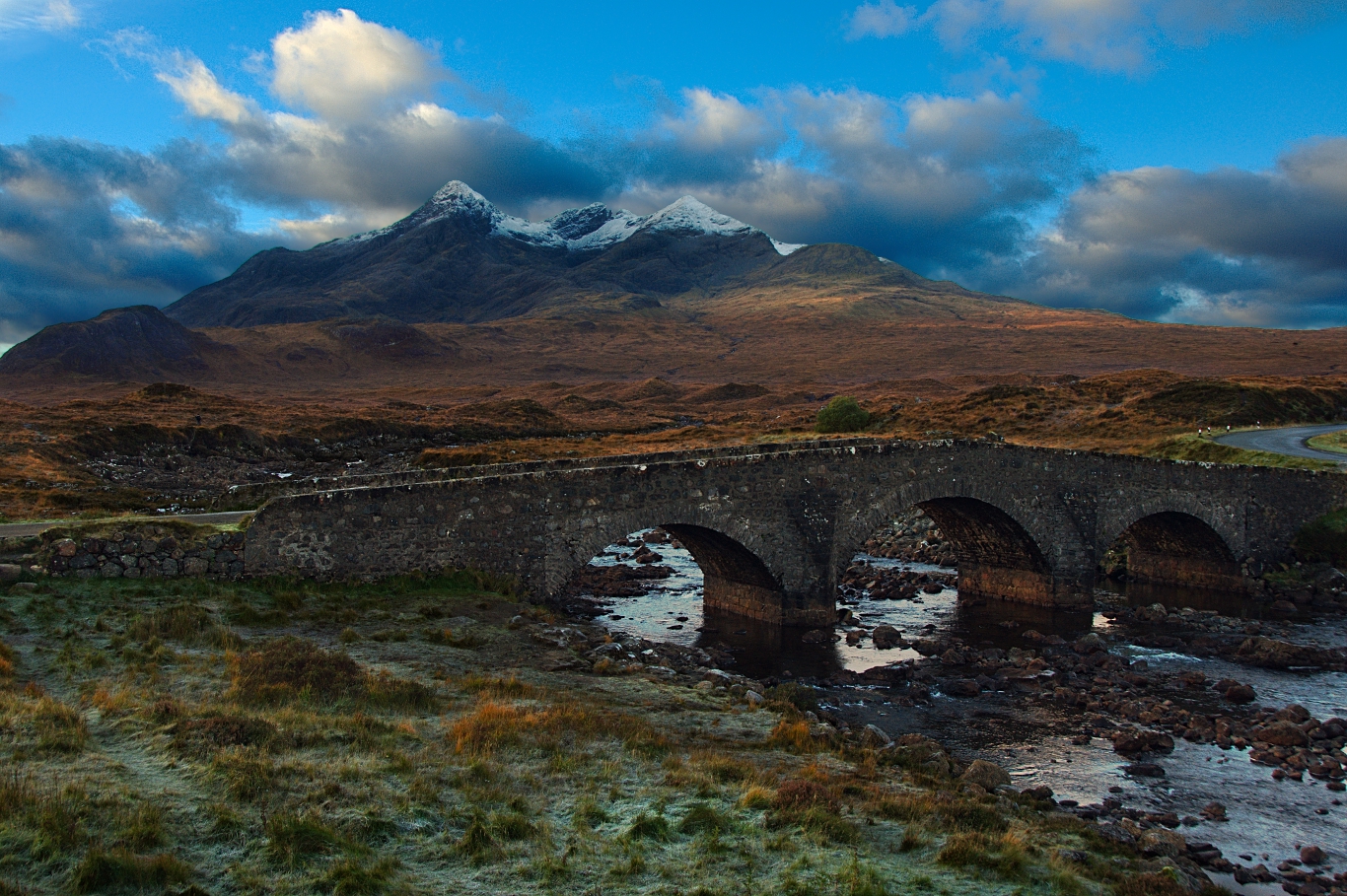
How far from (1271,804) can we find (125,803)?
17.1 meters

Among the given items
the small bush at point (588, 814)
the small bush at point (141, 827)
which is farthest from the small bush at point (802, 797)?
the small bush at point (141, 827)

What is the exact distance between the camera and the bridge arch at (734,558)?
21812 mm

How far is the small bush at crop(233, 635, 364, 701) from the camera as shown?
39.8ft

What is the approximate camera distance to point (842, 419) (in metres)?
65.9

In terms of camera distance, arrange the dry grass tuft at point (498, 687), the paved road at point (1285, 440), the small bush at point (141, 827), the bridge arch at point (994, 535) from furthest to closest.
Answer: the paved road at point (1285, 440)
the bridge arch at point (994, 535)
the dry grass tuft at point (498, 687)
the small bush at point (141, 827)

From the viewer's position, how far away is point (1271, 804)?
1472 cm

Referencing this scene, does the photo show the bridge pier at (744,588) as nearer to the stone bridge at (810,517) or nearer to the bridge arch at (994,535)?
the stone bridge at (810,517)

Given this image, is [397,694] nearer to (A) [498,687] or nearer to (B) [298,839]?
(A) [498,687]

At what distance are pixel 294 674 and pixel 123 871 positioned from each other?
571 centimetres

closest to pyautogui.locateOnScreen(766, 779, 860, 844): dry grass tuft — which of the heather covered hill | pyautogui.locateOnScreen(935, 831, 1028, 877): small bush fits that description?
pyautogui.locateOnScreen(935, 831, 1028, 877): small bush

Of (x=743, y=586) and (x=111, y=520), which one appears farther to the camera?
(x=743, y=586)

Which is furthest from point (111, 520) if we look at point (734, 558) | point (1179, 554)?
point (1179, 554)

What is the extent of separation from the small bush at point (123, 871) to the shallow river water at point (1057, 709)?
12905 mm

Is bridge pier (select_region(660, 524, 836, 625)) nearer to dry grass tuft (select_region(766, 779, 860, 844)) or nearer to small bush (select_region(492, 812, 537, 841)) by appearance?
dry grass tuft (select_region(766, 779, 860, 844))
